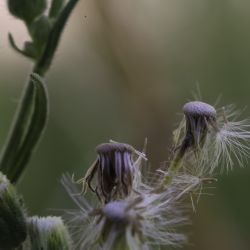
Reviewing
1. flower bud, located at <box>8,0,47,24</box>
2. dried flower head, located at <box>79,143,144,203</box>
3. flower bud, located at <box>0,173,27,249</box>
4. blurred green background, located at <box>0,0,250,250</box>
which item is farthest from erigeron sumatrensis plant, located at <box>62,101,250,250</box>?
blurred green background, located at <box>0,0,250,250</box>

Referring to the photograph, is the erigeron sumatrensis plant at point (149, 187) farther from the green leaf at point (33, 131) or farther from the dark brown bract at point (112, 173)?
the green leaf at point (33, 131)

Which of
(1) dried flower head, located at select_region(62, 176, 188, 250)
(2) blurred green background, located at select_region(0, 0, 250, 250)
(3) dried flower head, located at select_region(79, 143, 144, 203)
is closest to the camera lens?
(1) dried flower head, located at select_region(62, 176, 188, 250)

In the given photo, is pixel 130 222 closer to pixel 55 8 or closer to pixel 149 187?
pixel 149 187

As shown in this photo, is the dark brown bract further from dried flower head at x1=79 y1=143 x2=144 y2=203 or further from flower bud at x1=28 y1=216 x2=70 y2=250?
flower bud at x1=28 y1=216 x2=70 y2=250

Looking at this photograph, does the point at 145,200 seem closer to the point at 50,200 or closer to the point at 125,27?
the point at 50,200

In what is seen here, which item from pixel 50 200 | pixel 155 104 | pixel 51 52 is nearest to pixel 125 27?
pixel 155 104

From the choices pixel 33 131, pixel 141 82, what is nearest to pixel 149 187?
pixel 33 131

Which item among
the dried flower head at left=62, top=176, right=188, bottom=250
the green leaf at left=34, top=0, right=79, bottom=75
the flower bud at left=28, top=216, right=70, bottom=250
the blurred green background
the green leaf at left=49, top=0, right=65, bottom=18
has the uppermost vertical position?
the green leaf at left=49, top=0, right=65, bottom=18
